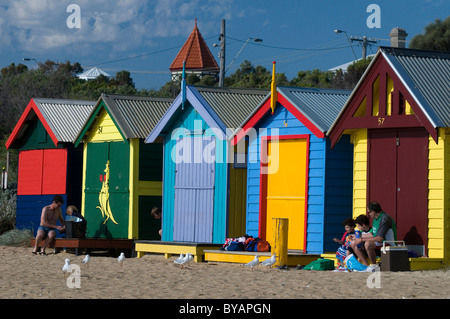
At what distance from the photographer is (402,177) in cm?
1497

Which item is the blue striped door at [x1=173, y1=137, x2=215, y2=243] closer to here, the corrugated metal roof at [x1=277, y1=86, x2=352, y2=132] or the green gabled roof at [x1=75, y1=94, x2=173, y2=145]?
the green gabled roof at [x1=75, y1=94, x2=173, y2=145]

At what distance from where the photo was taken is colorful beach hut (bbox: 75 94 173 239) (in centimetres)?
2061

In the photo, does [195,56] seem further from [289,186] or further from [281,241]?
[281,241]

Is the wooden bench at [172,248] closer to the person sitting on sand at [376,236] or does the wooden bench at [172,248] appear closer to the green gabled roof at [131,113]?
the green gabled roof at [131,113]

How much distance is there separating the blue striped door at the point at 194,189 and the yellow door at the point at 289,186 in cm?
162

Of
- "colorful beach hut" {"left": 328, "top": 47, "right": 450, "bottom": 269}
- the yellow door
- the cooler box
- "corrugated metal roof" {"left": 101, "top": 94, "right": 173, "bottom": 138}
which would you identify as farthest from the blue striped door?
the cooler box

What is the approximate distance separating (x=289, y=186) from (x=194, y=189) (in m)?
2.72

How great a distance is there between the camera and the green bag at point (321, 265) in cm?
1500

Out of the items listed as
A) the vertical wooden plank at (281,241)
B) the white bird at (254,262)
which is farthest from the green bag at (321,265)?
the white bird at (254,262)

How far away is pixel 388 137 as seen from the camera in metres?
15.3

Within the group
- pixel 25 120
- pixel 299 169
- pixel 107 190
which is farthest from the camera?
pixel 25 120

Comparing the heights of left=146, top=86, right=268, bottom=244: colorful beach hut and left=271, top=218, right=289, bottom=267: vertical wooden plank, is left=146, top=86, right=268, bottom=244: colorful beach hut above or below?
above

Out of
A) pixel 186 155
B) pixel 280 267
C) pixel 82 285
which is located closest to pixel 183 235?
pixel 186 155

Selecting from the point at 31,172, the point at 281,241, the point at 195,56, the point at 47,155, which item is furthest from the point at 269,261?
the point at 195,56
